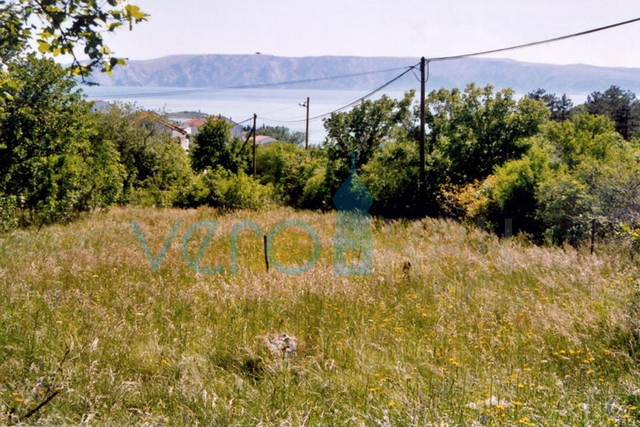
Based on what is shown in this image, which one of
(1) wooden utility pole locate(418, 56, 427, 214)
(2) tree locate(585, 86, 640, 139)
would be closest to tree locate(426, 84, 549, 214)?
(1) wooden utility pole locate(418, 56, 427, 214)

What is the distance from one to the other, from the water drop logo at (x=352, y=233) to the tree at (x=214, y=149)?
20.3m

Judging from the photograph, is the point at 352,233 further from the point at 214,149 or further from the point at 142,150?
the point at 214,149

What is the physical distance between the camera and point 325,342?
15.4 feet

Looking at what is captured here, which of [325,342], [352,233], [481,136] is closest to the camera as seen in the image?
[325,342]

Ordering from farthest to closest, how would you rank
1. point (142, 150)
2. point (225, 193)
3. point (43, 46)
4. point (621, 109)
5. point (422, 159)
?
point (621, 109) < point (142, 150) < point (225, 193) < point (422, 159) < point (43, 46)

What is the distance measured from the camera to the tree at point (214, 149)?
3922 centimetres

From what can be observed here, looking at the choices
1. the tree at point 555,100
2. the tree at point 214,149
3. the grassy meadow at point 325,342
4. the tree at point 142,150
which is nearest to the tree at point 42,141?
the grassy meadow at point 325,342

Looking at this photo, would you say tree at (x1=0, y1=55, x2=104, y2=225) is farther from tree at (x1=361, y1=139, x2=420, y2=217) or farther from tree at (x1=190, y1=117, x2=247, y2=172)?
tree at (x1=190, y1=117, x2=247, y2=172)

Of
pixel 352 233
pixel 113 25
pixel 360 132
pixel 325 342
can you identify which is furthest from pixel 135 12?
pixel 360 132

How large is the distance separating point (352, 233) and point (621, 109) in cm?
5678

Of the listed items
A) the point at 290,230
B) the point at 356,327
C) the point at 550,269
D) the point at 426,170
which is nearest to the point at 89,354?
the point at 356,327

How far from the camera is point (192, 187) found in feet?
71.2

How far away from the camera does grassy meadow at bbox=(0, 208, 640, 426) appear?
3102 mm

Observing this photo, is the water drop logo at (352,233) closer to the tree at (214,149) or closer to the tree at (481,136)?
the tree at (481,136)
